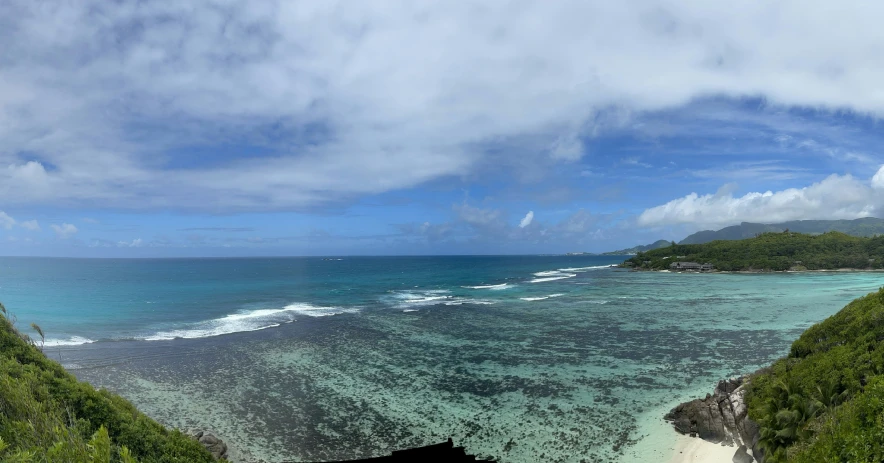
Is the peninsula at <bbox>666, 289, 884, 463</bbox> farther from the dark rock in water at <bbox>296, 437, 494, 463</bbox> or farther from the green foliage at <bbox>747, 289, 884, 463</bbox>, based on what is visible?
the dark rock in water at <bbox>296, 437, 494, 463</bbox>

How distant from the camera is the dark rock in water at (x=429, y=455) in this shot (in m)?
14.8

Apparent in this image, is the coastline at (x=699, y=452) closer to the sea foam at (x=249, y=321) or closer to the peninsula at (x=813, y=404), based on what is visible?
the peninsula at (x=813, y=404)

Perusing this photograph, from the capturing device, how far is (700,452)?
47.8 feet

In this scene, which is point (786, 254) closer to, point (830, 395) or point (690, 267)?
point (690, 267)

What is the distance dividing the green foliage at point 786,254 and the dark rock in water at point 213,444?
131625 millimetres

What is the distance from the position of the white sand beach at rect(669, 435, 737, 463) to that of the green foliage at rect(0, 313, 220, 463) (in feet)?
53.4

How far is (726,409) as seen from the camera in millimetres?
16203

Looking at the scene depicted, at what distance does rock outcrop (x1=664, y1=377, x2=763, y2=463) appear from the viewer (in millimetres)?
14141

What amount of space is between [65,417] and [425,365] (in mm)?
18010

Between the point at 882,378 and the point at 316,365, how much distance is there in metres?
26.0

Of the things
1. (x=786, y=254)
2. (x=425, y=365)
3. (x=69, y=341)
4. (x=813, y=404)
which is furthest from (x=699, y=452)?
(x=786, y=254)

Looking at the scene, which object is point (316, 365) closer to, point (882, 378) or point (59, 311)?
point (882, 378)

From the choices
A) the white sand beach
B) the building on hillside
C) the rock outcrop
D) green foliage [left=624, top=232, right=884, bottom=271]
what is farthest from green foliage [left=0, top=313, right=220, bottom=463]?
green foliage [left=624, top=232, right=884, bottom=271]

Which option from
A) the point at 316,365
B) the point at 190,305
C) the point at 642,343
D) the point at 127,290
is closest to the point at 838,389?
the point at 642,343
